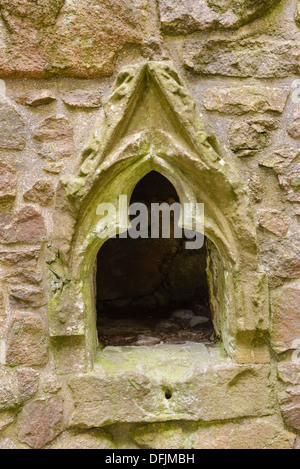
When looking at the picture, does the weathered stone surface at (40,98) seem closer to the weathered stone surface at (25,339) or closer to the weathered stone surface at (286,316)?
the weathered stone surface at (25,339)

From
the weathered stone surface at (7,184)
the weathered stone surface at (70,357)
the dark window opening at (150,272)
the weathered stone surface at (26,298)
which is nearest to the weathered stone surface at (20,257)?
the weathered stone surface at (26,298)

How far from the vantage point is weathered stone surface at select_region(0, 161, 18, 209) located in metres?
1.50

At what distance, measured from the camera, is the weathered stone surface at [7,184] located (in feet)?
4.94

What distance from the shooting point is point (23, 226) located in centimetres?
152

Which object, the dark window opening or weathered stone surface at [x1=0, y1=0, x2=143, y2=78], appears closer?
weathered stone surface at [x1=0, y1=0, x2=143, y2=78]

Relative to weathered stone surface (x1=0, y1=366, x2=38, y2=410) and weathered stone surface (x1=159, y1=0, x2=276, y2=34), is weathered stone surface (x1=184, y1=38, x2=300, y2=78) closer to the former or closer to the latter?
weathered stone surface (x1=159, y1=0, x2=276, y2=34)

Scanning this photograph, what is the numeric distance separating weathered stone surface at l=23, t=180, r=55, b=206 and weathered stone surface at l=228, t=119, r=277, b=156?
0.82 meters

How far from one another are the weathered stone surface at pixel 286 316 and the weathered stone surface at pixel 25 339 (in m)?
1.02

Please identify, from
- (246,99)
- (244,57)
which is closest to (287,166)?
(246,99)

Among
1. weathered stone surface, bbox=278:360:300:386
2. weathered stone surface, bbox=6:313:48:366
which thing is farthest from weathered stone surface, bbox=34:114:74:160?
weathered stone surface, bbox=278:360:300:386

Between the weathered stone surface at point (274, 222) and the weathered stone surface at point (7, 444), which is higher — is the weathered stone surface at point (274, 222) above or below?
above

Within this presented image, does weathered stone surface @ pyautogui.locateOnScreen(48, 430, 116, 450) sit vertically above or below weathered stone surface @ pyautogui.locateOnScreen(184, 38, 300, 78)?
below

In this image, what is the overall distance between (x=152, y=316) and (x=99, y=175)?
1.51 meters

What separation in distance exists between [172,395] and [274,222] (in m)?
0.88
